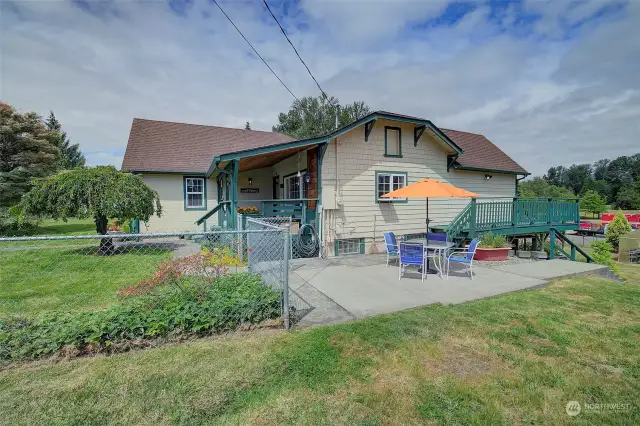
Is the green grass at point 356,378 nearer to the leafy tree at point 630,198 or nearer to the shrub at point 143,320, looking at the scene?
the shrub at point 143,320

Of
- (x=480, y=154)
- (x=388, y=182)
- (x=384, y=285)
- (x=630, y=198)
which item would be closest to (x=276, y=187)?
(x=388, y=182)

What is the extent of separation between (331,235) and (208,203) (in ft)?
25.2

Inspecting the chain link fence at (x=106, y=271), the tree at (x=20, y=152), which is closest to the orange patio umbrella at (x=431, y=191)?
the chain link fence at (x=106, y=271)

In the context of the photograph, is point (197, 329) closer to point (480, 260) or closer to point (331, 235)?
point (331, 235)

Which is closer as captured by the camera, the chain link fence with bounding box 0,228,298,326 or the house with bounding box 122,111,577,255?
the chain link fence with bounding box 0,228,298,326

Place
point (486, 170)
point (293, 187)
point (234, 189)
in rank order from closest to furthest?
point (234, 189), point (293, 187), point (486, 170)

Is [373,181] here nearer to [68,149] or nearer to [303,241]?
[303,241]

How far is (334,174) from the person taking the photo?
9695 millimetres

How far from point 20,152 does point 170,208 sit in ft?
44.1

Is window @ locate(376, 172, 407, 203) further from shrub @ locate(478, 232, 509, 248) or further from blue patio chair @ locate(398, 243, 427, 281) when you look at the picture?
blue patio chair @ locate(398, 243, 427, 281)

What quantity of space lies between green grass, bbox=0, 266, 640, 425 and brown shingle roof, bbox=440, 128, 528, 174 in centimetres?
1023

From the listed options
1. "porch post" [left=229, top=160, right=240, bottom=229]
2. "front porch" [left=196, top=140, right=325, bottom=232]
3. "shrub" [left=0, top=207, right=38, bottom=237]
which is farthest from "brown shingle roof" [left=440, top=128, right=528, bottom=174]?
"shrub" [left=0, top=207, right=38, bottom=237]

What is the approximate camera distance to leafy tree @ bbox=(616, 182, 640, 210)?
204 feet

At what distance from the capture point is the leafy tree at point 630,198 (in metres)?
62.0
